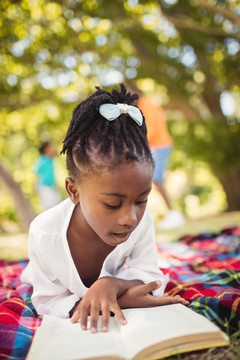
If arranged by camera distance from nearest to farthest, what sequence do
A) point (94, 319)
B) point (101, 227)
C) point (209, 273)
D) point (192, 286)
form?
point (94, 319) < point (101, 227) < point (192, 286) < point (209, 273)

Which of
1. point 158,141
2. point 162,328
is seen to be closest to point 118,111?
point 162,328

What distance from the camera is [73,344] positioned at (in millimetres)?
1133

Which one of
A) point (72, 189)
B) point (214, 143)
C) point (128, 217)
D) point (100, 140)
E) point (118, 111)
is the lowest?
point (214, 143)

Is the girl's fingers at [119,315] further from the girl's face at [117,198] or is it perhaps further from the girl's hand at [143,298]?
the girl's face at [117,198]

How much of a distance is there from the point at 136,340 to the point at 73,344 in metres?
0.21

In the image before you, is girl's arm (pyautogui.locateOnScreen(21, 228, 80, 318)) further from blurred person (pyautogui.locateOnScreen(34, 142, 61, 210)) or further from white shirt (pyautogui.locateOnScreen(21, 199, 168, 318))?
blurred person (pyautogui.locateOnScreen(34, 142, 61, 210))

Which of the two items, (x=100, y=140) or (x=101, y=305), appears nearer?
(x=101, y=305)

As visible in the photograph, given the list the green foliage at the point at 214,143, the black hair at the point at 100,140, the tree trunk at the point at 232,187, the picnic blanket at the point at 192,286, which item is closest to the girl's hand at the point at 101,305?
the picnic blanket at the point at 192,286

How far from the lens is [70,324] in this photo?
1355 mm

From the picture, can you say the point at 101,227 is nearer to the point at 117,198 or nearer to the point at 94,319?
the point at 117,198

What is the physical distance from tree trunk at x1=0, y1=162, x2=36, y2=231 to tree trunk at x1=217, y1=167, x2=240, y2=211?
13.1 feet

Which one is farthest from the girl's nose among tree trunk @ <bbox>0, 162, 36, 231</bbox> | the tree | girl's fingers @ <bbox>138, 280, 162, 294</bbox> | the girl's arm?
tree trunk @ <bbox>0, 162, 36, 231</bbox>

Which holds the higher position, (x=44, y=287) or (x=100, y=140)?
(x=100, y=140)

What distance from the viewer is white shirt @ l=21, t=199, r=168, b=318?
1.67m
